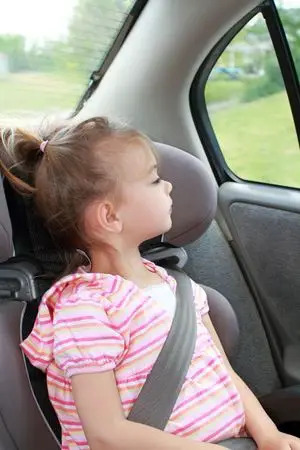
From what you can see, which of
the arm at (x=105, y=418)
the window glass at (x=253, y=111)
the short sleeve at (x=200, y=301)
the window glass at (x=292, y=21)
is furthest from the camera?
the window glass at (x=253, y=111)

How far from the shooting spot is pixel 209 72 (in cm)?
225

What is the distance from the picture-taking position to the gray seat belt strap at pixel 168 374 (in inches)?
54.7

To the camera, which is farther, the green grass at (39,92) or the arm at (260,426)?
the green grass at (39,92)

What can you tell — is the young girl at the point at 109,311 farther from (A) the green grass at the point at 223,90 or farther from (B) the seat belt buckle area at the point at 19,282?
(A) the green grass at the point at 223,90

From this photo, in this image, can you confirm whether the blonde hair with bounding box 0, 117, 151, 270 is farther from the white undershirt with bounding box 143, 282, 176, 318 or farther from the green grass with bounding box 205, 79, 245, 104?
the green grass with bounding box 205, 79, 245, 104

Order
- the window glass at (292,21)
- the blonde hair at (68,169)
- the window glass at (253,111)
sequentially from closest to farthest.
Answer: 1. the blonde hair at (68,169)
2. the window glass at (292,21)
3. the window glass at (253,111)

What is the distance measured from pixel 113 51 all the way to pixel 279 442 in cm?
131

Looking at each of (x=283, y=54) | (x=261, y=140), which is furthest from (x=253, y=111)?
(x=283, y=54)

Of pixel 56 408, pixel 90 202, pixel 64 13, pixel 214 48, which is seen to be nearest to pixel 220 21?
pixel 214 48

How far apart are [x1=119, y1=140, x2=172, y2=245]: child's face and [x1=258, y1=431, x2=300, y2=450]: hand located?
0.46m

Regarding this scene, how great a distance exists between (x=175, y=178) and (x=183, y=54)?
584 mm

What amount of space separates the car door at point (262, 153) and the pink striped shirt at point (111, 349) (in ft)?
2.52

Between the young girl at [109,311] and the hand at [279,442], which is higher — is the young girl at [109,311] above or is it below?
above

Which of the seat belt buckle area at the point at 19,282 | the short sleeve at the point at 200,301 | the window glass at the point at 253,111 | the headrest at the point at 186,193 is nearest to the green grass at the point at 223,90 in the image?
the window glass at the point at 253,111
